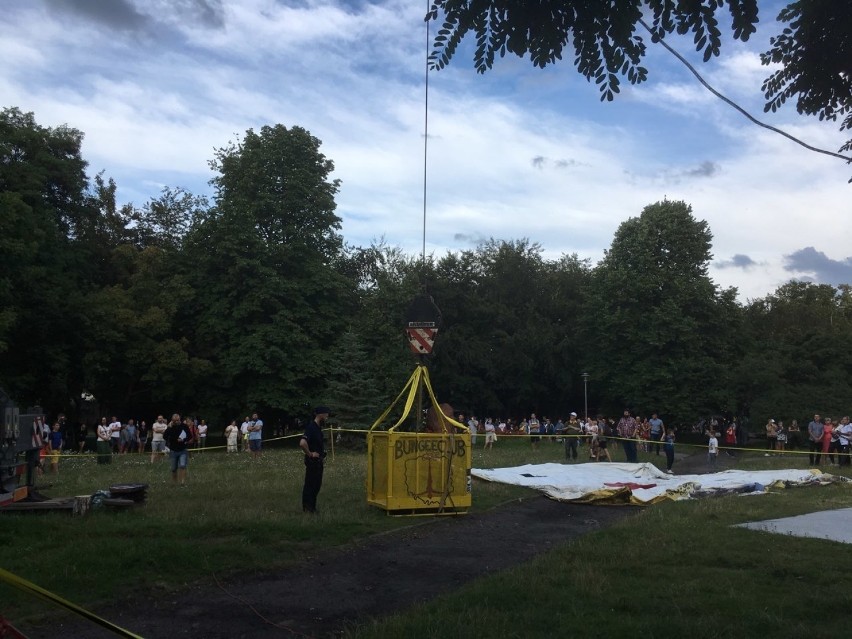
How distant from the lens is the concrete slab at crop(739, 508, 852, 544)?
11156mm

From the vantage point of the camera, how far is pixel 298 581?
855cm

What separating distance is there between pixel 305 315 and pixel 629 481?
1043 inches

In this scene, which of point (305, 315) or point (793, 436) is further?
point (305, 315)

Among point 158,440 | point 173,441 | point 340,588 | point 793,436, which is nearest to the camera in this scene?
point 340,588

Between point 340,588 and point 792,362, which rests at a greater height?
point 792,362

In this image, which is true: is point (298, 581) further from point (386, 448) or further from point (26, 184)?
point (26, 184)

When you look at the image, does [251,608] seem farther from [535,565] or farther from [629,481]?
[629,481]

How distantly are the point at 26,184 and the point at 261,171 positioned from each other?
11600 millimetres

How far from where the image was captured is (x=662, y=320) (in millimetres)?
52438

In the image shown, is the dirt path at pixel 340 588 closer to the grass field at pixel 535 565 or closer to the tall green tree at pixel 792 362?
the grass field at pixel 535 565

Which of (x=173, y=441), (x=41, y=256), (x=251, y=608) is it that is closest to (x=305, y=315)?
(x=41, y=256)

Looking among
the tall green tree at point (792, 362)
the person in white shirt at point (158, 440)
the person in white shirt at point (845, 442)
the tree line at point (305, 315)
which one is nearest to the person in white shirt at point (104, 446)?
the person in white shirt at point (158, 440)

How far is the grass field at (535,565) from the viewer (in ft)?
22.0

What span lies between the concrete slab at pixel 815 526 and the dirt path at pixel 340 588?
2.58 meters
